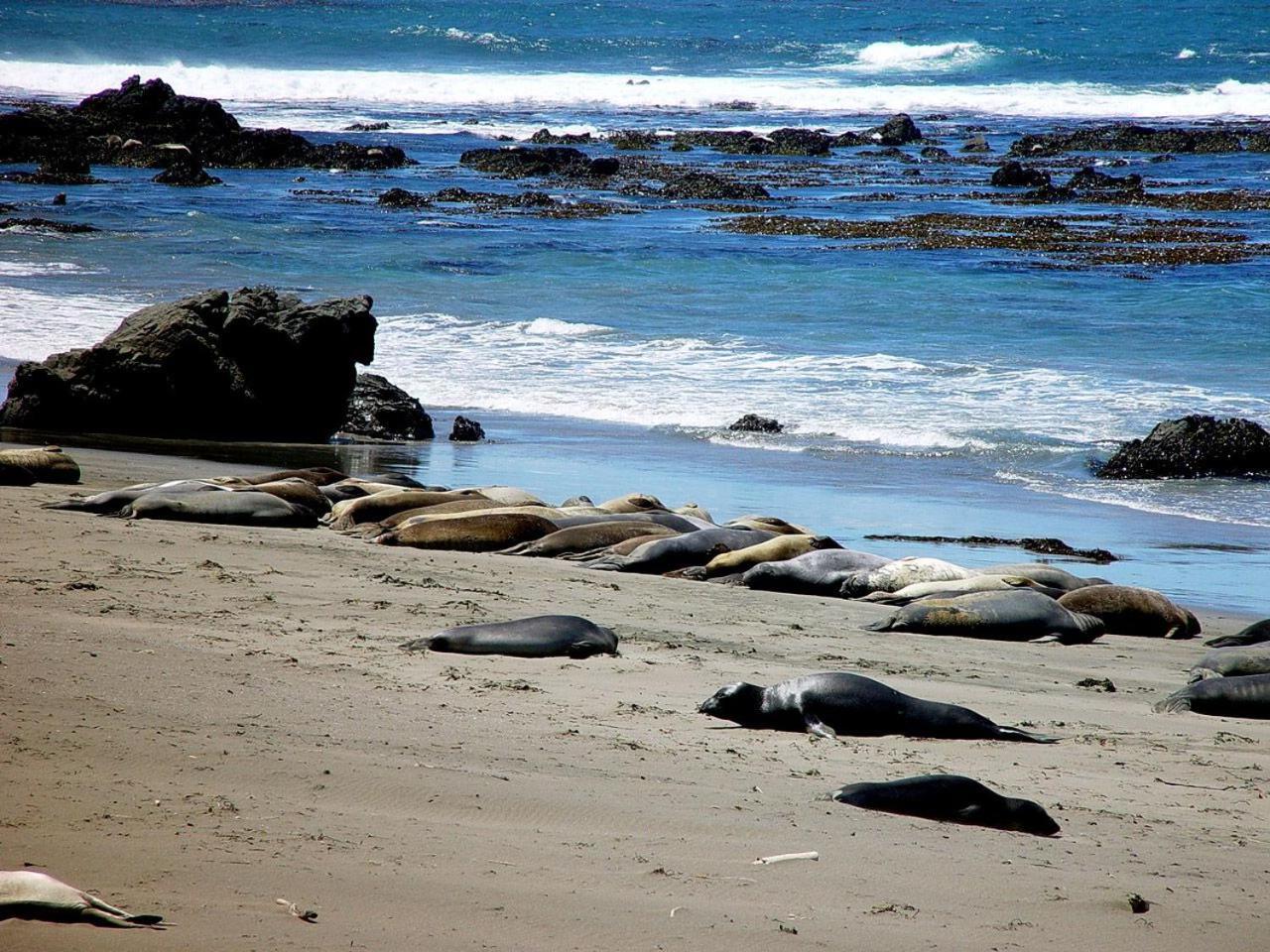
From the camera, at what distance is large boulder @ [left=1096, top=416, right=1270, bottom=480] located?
10445mm

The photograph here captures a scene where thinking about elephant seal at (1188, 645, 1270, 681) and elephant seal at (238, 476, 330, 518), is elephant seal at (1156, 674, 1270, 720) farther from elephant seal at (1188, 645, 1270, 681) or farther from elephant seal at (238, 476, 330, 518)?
elephant seal at (238, 476, 330, 518)

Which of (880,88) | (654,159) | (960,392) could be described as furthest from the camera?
(880,88)

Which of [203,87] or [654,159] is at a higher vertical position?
[203,87]

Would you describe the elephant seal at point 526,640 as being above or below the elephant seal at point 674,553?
above

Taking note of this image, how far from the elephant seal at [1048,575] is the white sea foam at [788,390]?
4079 mm

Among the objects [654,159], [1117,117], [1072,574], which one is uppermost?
[1117,117]

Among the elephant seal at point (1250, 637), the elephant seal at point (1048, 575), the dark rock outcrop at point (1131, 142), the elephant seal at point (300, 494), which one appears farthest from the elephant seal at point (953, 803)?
the dark rock outcrop at point (1131, 142)

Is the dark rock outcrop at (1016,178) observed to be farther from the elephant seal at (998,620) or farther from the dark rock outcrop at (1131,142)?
the elephant seal at (998,620)

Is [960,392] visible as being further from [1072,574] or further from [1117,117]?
[1117,117]

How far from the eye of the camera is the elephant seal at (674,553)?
7.45m

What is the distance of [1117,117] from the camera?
4788 centimetres

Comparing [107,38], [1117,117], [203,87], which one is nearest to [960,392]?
[1117,117]

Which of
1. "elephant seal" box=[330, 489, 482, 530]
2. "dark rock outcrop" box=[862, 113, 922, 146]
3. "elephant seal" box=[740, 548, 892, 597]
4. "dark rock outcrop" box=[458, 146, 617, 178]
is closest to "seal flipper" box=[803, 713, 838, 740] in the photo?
"elephant seal" box=[740, 548, 892, 597]

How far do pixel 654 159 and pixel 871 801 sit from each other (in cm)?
3401
